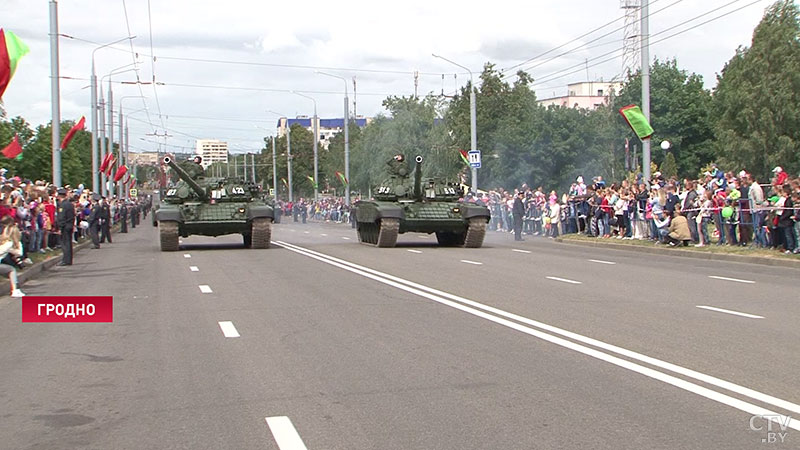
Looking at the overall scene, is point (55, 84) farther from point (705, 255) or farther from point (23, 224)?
point (705, 255)

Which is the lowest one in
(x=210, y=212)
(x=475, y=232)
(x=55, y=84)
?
(x=475, y=232)

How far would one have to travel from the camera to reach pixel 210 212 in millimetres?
28766

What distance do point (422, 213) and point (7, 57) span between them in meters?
13.2

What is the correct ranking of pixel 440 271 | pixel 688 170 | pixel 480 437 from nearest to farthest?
pixel 480 437 → pixel 440 271 → pixel 688 170

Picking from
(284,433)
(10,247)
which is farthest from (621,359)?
(10,247)

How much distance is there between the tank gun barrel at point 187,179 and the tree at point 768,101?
42582 mm

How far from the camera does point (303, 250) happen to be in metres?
28.6

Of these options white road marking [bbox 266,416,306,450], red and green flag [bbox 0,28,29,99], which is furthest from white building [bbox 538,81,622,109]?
white road marking [bbox 266,416,306,450]

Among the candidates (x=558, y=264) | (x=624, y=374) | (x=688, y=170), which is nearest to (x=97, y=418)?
(x=624, y=374)

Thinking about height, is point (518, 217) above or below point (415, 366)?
above

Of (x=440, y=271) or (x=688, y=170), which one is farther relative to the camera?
(x=688, y=170)

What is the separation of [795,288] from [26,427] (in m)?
12.3

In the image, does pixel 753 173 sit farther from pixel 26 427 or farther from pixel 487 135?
pixel 26 427

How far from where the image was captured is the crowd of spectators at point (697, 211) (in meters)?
22.0
